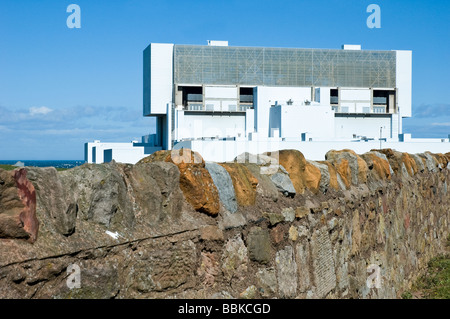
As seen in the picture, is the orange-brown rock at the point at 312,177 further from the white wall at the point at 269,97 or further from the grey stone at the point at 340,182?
the white wall at the point at 269,97

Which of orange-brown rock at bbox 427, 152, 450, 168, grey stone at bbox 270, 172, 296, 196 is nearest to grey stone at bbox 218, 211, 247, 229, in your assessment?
grey stone at bbox 270, 172, 296, 196

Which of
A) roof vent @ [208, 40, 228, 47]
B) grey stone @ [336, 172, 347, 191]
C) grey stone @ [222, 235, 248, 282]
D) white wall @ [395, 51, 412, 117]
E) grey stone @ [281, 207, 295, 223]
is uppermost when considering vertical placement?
roof vent @ [208, 40, 228, 47]

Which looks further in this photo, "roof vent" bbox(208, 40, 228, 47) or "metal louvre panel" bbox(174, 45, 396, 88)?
"roof vent" bbox(208, 40, 228, 47)

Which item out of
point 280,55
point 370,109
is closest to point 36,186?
point 280,55

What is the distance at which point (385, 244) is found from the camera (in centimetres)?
696

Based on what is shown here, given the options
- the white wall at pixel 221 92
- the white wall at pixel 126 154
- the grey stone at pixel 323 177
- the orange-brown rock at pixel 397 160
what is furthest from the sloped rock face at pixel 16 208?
the white wall at pixel 221 92

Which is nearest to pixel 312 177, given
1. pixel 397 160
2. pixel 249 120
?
pixel 397 160

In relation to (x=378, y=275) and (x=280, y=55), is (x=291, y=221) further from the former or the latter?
(x=280, y=55)

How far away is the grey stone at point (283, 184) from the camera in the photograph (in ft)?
16.3

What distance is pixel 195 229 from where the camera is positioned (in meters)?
3.77

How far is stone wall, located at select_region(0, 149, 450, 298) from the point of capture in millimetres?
2846

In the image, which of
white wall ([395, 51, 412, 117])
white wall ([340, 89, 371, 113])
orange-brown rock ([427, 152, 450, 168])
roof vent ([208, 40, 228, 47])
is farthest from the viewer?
white wall ([395, 51, 412, 117])

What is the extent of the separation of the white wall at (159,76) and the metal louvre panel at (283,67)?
970 millimetres

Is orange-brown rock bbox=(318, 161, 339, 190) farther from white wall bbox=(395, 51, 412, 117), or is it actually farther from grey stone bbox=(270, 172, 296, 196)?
white wall bbox=(395, 51, 412, 117)
